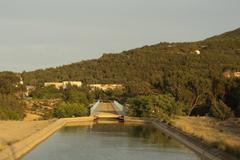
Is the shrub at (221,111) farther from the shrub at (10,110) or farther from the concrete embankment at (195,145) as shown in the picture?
the shrub at (10,110)

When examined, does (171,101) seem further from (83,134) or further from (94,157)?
(94,157)

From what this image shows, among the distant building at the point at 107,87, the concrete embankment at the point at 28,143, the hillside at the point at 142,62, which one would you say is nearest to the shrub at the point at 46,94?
the distant building at the point at 107,87

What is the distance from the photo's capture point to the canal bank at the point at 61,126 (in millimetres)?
16281

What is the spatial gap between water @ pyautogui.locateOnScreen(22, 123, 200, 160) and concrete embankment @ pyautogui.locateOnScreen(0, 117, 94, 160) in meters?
0.25

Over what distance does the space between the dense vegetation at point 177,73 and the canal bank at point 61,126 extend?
7806 mm

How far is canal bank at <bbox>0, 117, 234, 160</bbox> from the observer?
16281 mm

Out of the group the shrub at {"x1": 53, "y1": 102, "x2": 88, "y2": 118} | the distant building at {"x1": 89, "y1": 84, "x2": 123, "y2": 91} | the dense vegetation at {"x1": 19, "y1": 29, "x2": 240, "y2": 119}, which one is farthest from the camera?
the distant building at {"x1": 89, "y1": 84, "x2": 123, "y2": 91}

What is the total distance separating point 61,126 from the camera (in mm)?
30266

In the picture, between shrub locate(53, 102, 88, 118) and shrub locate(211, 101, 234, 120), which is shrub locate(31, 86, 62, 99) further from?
shrub locate(211, 101, 234, 120)

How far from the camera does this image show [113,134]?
2634cm

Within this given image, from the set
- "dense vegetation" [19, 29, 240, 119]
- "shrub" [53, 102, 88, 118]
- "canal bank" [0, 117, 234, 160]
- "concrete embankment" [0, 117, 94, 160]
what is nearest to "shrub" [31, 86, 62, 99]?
"dense vegetation" [19, 29, 240, 119]

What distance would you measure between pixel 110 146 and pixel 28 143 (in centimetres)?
321

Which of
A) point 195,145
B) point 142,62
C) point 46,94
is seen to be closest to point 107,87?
point 142,62

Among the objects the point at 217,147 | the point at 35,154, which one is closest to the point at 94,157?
the point at 35,154
